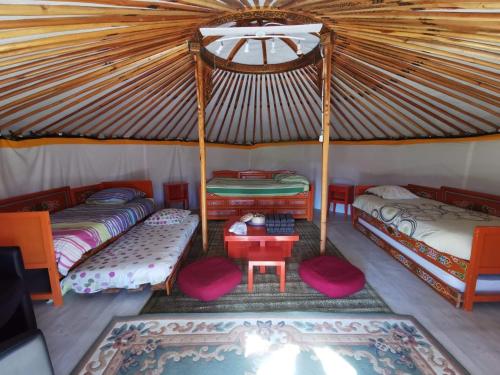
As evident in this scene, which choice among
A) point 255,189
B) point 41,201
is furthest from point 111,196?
point 255,189

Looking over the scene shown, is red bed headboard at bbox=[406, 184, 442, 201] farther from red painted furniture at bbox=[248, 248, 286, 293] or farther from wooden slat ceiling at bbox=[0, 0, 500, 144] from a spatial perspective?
red painted furniture at bbox=[248, 248, 286, 293]

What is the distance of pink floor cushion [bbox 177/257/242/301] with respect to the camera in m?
2.10

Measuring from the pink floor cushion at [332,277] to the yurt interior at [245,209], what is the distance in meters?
0.02

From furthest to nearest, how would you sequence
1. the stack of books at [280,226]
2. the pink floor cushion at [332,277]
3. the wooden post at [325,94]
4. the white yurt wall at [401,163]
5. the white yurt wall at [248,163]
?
the white yurt wall at [401,163] < the white yurt wall at [248,163] < the stack of books at [280,226] < the wooden post at [325,94] < the pink floor cushion at [332,277]

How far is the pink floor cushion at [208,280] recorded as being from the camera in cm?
210

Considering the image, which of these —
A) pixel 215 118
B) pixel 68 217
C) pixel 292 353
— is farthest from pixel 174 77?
pixel 292 353

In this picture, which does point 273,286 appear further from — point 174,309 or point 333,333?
point 174,309

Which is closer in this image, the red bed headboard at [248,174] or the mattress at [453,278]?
the mattress at [453,278]

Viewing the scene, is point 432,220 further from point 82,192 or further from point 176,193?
point 82,192

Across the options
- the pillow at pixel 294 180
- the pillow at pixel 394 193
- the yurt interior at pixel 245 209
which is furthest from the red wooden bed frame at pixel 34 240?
the pillow at pixel 394 193

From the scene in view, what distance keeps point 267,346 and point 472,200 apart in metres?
3.65

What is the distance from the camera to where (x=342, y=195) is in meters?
4.84

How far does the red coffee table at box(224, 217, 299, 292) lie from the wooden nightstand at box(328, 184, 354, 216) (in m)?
2.43

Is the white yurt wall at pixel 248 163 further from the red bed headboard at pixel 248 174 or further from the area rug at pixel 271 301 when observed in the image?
the area rug at pixel 271 301
